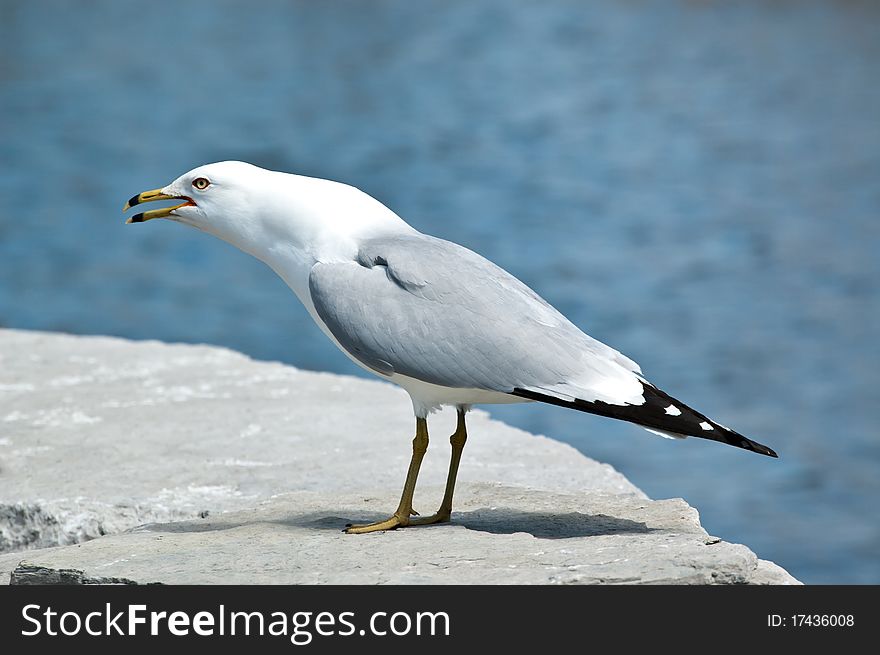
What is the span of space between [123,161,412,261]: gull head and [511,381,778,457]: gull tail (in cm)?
72

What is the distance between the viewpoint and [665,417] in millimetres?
3123

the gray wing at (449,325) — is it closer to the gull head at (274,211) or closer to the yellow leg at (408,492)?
the gull head at (274,211)

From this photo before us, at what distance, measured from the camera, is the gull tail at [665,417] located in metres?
3.10

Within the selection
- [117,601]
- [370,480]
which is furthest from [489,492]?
[117,601]

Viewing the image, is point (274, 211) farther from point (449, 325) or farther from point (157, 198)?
point (449, 325)

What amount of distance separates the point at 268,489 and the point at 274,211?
109cm

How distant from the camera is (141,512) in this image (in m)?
4.12

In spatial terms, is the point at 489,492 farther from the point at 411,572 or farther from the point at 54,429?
the point at 54,429

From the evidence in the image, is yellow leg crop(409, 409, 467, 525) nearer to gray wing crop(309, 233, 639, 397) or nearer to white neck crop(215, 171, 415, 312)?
gray wing crop(309, 233, 639, 397)

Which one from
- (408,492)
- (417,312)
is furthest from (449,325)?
(408,492)

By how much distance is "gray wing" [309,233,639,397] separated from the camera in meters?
3.25

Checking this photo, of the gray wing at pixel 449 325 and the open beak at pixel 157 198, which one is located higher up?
the open beak at pixel 157 198

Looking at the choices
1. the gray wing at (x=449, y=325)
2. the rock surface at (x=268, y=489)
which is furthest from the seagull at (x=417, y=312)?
the rock surface at (x=268, y=489)

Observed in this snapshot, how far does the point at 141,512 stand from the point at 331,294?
1.14 meters
